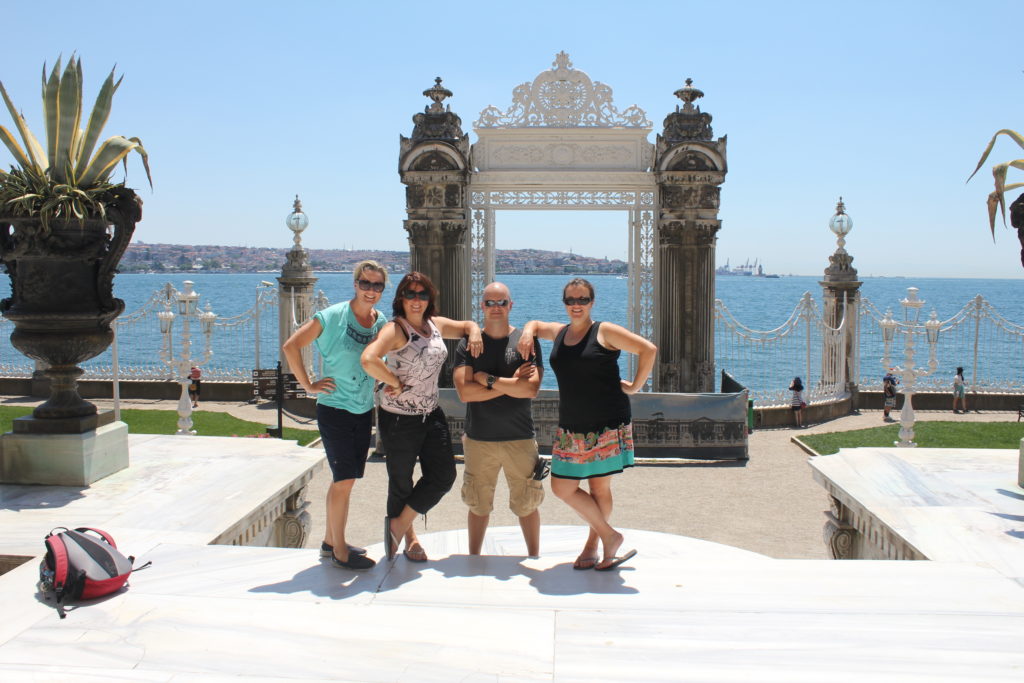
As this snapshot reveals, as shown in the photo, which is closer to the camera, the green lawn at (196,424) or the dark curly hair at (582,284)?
the dark curly hair at (582,284)

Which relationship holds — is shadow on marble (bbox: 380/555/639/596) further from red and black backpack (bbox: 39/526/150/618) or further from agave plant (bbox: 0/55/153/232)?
agave plant (bbox: 0/55/153/232)

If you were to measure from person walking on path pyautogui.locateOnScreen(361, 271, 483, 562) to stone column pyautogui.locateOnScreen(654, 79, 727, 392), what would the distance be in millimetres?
9047

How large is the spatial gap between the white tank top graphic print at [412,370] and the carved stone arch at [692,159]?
9.26 metres

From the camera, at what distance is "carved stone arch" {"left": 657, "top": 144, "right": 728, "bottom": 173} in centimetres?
1309

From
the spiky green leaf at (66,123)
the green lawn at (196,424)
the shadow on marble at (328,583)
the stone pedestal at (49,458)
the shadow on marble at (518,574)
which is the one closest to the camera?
the shadow on marble at (328,583)

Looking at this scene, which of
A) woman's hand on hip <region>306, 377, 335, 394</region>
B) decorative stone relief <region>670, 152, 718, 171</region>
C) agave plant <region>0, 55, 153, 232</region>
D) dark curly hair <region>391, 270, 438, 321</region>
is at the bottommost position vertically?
woman's hand on hip <region>306, 377, 335, 394</region>

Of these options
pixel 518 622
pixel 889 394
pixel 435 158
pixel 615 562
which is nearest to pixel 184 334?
pixel 435 158

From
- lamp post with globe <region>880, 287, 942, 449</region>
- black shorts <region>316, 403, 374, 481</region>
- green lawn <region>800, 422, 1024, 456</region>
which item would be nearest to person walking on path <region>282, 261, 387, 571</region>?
black shorts <region>316, 403, 374, 481</region>

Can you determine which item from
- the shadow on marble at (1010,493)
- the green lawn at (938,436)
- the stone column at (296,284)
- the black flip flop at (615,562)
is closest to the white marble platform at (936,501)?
the shadow on marble at (1010,493)

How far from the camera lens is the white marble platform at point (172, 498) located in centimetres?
527

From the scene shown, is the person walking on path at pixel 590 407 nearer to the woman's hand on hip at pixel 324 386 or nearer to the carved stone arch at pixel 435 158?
the woman's hand on hip at pixel 324 386

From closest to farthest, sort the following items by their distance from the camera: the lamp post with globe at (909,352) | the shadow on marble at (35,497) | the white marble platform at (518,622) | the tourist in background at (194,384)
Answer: the white marble platform at (518,622)
the shadow on marble at (35,497)
the lamp post with globe at (909,352)
the tourist in background at (194,384)

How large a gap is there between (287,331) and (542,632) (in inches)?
547

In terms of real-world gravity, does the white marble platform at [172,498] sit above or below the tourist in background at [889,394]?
above
